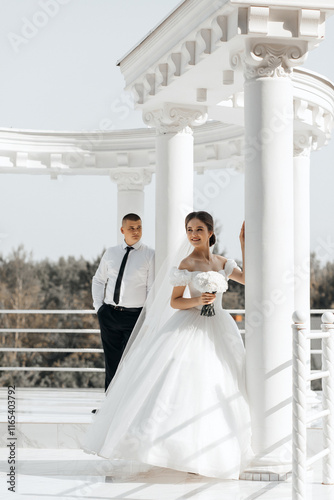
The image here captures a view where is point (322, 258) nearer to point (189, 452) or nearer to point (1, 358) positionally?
point (1, 358)

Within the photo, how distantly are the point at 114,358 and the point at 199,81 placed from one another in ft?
9.83

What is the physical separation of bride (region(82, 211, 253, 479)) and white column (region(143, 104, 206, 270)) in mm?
1692

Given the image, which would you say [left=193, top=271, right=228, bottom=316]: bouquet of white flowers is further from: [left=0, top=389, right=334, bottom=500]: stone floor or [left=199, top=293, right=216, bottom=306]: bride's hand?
[left=0, top=389, right=334, bottom=500]: stone floor

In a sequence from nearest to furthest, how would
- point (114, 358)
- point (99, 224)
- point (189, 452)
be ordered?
point (189, 452) → point (114, 358) → point (99, 224)

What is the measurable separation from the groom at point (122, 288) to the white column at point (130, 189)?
3.69m

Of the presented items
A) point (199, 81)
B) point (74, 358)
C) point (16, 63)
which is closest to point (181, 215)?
point (199, 81)

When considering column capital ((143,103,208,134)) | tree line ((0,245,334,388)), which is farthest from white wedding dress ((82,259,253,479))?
tree line ((0,245,334,388))

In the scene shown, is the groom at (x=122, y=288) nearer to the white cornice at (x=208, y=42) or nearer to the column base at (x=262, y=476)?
the white cornice at (x=208, y=42)

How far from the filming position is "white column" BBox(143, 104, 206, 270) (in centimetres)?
856

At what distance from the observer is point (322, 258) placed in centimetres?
3919

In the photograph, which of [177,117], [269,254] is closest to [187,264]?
[269,254]

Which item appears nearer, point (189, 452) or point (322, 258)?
point (189, 452)

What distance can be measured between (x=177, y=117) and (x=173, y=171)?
Result: 58cm

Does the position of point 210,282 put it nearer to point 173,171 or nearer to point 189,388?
point 189,388
